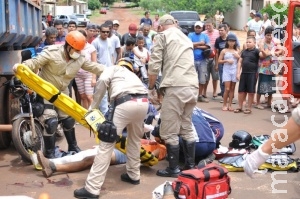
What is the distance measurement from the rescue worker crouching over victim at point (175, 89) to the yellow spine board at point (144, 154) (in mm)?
200

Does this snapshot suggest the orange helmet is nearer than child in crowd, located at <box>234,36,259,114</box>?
Yes

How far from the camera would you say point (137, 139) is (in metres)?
5.97

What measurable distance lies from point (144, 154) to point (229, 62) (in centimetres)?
457

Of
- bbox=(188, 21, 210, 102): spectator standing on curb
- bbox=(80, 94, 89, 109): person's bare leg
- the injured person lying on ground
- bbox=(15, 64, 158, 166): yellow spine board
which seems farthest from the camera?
bbox=(188, 21, 210, 102): spectator standing on curb

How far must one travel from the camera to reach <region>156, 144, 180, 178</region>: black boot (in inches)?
249

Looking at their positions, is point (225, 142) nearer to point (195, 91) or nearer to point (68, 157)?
point (195, 91)

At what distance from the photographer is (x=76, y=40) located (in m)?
6.40

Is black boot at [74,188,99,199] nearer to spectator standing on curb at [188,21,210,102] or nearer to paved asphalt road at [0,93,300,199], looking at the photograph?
paved asphalt road at [0,93,300,199]

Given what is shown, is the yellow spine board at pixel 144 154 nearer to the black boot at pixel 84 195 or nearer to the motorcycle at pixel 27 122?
the black boot at pixel 84 195

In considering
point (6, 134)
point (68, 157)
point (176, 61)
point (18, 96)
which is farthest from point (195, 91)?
point (6, 134)

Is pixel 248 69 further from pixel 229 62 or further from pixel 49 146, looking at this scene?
pixel 49 146

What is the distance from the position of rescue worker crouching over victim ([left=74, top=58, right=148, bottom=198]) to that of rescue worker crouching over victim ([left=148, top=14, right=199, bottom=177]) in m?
0.49

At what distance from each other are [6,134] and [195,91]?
285cm

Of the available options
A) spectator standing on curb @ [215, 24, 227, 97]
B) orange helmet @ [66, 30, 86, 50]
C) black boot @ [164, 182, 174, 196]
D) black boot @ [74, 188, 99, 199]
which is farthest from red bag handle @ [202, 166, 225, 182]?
spectator standing on curb @ [215, 24, 227, 97]
